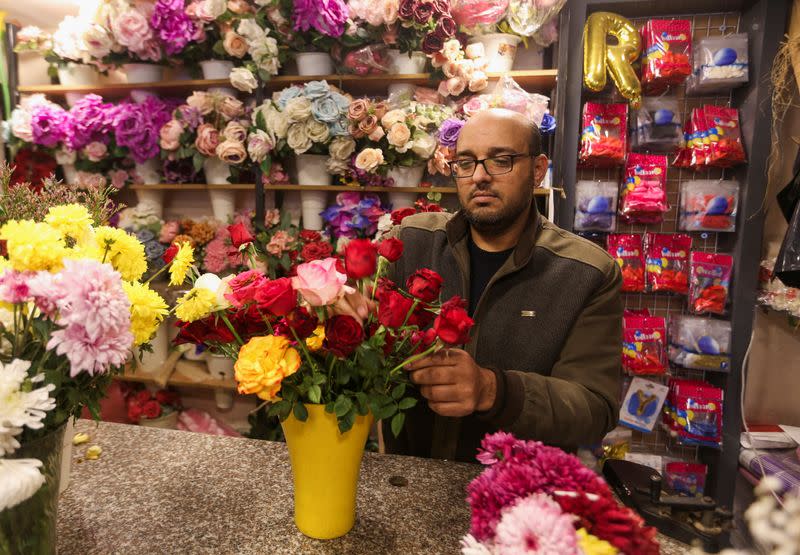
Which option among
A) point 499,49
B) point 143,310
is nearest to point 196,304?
point 143,310

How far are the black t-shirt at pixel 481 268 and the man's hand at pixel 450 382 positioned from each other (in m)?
0.73

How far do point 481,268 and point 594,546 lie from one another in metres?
1.24

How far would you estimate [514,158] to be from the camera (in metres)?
1.54

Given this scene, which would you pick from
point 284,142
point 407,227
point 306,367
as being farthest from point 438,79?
point 306,367

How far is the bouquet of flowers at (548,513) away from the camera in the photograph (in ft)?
1.36

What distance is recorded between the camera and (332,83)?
2.54 m

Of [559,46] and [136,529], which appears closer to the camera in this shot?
[136,529]

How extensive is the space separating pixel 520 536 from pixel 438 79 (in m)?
2.27

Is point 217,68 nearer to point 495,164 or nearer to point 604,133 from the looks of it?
point 495,164

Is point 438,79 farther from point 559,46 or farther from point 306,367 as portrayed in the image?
point 306,367

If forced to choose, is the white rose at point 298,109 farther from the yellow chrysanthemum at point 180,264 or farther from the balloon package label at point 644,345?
the balloon package label at point 644,345

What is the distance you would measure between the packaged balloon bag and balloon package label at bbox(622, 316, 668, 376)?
3.72 feet

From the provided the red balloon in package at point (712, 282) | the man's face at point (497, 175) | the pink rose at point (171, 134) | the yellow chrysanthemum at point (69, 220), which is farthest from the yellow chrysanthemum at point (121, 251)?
the red balloon in package at point (712, 282)

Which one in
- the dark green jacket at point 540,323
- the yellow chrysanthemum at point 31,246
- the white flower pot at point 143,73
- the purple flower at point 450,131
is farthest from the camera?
the white flower pot at point 143,73
